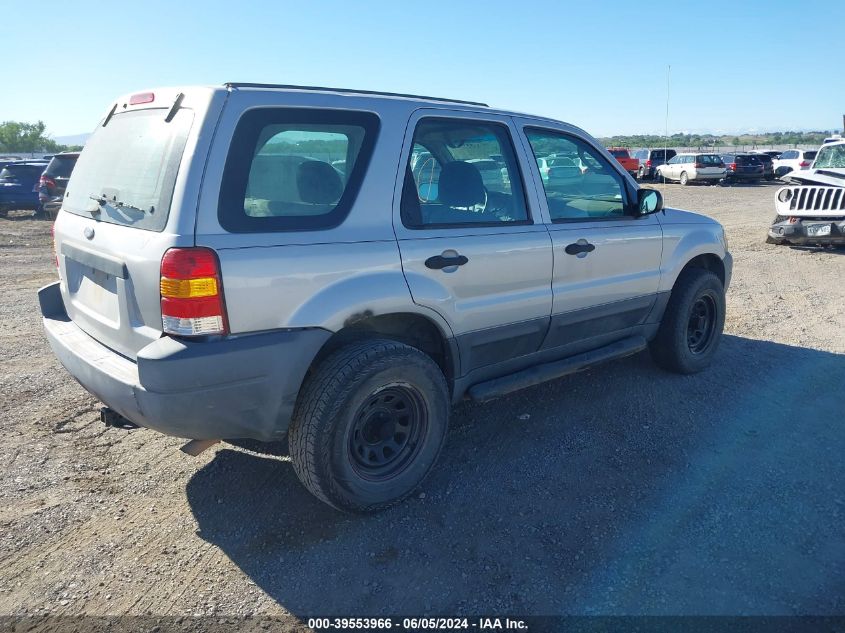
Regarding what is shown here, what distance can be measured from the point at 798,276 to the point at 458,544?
7.88m

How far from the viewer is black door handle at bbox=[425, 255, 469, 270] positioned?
3326 mm

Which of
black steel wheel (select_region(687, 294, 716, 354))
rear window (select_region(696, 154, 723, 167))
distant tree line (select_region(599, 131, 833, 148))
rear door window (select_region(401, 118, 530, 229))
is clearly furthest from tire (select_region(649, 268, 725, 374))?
distant tree line (select_region(599, 131, 833, 148))

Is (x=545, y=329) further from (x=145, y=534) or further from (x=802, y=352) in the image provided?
(x=802, y=352)

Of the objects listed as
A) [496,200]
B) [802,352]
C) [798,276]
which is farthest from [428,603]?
[798,276]

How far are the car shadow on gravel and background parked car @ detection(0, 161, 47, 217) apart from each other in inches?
671

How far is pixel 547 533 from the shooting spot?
3.15 metres

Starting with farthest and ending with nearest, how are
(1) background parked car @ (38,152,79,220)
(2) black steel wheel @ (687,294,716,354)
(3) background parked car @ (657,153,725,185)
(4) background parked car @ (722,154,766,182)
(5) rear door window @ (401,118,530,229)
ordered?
(4) background parked car @ (722,154,766,182)
(3) background parked car @ (657,153,725,185)
(1) background parked car @ (38,152,79,220)
(2) black steel wheel @ (687,294,716,354)
(5) rear door window @ (401,118,530,229)

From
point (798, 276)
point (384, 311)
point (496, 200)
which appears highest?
point (496, 200)

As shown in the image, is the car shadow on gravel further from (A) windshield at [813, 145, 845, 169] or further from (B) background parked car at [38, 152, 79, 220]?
(B) background parked car at [38, 152, 79, 220]

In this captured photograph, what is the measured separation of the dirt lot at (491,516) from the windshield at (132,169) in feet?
4.90

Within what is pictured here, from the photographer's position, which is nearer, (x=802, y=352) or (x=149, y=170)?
(x=149, y=170)

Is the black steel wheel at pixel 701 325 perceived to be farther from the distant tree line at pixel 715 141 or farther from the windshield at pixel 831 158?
the distant tree line at pixel 715 141

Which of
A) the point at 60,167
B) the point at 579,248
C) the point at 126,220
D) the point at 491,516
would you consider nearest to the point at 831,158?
the point at 579,248

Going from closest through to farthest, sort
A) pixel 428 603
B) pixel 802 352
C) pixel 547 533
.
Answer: pixel 428 603 < pixel 547 533 < pixel 802 352
